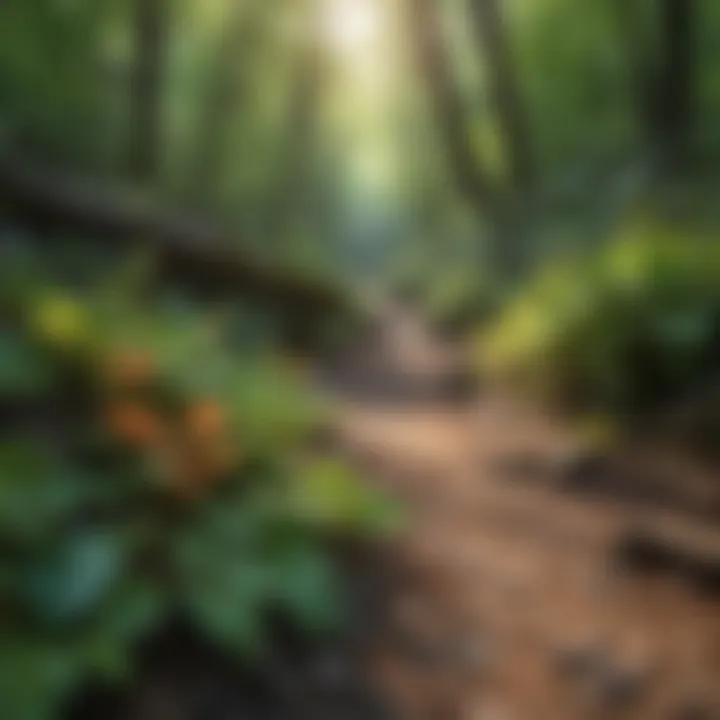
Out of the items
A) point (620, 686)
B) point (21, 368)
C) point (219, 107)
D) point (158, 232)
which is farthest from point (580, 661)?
point (219, 107)

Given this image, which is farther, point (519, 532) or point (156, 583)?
point (519, 532)

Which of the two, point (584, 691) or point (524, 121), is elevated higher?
point (524, 121)

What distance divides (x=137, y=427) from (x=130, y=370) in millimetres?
374

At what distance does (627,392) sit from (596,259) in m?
0.71

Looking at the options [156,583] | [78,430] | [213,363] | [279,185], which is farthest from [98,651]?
[279,185]

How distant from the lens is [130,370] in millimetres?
2666

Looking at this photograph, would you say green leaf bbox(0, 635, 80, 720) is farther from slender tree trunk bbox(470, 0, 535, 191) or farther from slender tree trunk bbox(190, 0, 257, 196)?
slender tree trunk bbox(190, 0, 257, 196)

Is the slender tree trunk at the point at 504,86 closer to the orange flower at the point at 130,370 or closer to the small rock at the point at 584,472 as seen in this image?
the small rock at the point at 584,472

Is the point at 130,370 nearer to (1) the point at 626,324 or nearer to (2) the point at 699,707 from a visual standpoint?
(2) the point at 699,707

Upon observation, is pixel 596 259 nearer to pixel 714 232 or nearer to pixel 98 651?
pixel 714 232

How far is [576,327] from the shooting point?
417 centimetres

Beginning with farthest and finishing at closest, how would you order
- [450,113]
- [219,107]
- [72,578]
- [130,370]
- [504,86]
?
1. [219,107]
2. [450,113]
3. [504,86]
4. [130,370]
5. [72,578]

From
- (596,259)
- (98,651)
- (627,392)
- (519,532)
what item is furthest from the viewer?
(596,259)

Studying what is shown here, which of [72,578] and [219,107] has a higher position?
[219,107]
